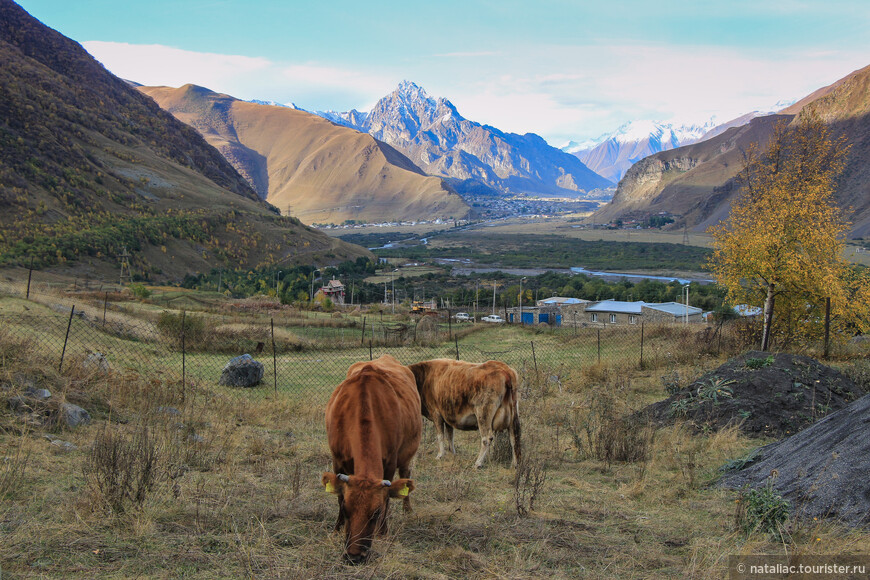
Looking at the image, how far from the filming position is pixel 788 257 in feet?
57.0

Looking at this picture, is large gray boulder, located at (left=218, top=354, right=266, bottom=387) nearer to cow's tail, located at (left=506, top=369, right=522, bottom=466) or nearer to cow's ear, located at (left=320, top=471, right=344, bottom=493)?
cow's tail, located at (left=506, top=369, right=522, bottom=466)

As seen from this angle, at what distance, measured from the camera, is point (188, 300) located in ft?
137

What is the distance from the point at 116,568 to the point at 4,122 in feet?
289

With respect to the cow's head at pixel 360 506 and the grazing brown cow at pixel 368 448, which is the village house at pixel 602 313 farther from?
the cow's head at pixel 360 506

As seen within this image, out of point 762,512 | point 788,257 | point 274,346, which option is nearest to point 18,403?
point 274,346

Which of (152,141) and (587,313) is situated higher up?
(152,141)

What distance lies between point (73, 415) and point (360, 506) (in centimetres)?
620

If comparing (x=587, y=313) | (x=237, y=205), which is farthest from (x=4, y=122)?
(x=587, y=313)

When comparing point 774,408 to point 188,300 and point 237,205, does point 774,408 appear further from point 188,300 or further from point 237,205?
point 237,205

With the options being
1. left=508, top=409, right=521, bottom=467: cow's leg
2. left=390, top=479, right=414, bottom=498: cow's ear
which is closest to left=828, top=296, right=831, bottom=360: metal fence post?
left=508, top=409, right=521, bottom=467: cow's leg

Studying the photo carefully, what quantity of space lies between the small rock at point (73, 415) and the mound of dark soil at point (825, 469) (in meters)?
9.03

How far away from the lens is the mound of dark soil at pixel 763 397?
999 cm

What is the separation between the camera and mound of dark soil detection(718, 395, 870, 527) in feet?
18.8

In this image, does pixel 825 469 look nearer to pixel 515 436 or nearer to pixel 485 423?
pixel 515 436
